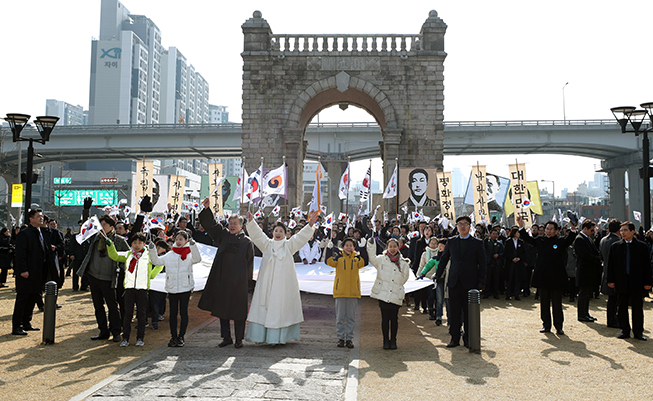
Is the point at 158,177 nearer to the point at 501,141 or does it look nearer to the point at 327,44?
the point at 327,44

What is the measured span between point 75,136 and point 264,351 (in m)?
52.1

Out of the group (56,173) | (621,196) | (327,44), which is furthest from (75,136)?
(621,196)

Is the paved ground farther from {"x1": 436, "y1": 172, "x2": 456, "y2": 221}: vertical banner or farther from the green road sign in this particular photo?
the green road sign

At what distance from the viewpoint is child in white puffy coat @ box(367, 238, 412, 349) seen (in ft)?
27.3

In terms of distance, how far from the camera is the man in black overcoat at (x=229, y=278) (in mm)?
8297

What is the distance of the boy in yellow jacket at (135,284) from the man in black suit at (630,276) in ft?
26.4

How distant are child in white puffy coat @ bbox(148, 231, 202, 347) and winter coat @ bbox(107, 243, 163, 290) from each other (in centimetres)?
28

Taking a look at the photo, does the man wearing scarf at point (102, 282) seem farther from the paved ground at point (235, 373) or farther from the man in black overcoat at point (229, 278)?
the man in black overcoat at point (229, 278)

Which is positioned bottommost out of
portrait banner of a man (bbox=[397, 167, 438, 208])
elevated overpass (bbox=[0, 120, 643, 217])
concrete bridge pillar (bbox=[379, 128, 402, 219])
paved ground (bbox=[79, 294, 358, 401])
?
paved ground (bbox=[79, 294, 358, 401])

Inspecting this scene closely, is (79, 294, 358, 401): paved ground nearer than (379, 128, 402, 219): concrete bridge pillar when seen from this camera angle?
Yes

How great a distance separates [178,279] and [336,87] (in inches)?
778

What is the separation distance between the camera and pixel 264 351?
7953mm

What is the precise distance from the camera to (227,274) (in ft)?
27.7

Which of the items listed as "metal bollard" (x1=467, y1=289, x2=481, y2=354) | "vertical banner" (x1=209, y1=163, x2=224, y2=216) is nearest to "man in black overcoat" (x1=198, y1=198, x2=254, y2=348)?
"metal bollard" (x1=467, y1=289, x2=481, y2=354)
